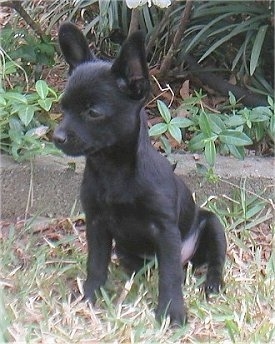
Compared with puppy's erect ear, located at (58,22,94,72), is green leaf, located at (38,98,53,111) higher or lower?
lower

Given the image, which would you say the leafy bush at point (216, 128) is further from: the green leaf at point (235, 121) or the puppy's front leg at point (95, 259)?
the puppy's front leg at point (95, 259)

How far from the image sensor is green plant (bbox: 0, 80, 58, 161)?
423 centimetres

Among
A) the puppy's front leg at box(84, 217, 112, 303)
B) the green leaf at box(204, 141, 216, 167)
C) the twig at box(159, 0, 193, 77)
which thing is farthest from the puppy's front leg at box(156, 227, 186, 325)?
the twig at box(159, 0, 193, 77)

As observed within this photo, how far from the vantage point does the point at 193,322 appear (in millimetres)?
3309

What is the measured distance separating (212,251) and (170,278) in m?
0.49

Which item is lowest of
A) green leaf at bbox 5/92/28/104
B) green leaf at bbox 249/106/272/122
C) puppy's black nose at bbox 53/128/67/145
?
green leaf at bbox 249/106/272/122

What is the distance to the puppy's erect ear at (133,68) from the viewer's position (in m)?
3.01

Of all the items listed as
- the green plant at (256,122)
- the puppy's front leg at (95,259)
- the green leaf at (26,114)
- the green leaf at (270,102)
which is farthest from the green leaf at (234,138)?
the puppy's front leg at (95,259)

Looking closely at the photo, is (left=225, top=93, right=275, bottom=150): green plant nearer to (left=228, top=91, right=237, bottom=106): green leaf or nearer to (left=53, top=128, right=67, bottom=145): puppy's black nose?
(left=228, top=91, right=237, bottom=106): green leaf

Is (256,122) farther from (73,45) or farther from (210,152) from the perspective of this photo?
(73,45)

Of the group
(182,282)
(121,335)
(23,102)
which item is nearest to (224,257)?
(182,282)

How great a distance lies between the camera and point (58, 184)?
4375mm

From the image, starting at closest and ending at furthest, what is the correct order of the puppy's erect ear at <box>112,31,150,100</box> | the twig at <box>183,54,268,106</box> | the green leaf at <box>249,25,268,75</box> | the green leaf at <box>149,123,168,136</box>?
the puppy's erect ear at <box>112,31,150,100</box>
the green leaf at <box>149,123,168,136</box>
the green leaf at <box>249,25,268,75</box>
the twig at <box>183,54,268,106</box>

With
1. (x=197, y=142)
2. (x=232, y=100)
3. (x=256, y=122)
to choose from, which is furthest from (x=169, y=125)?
(x=232, y=100)
